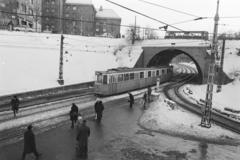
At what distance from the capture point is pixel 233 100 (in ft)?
100

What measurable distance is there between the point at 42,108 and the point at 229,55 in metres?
34.5

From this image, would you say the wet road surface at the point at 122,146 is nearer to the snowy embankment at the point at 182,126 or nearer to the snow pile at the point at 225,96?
the snowy embankment at the point at 182,126

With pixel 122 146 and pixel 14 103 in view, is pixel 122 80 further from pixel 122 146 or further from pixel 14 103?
pixel 122 146

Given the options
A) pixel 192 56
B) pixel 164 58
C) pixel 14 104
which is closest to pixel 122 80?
pixel 14 104

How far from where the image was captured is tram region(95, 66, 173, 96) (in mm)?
25891

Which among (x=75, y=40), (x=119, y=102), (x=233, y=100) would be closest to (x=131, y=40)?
(x=75, y=40)

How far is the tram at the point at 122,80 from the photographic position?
2589 cm

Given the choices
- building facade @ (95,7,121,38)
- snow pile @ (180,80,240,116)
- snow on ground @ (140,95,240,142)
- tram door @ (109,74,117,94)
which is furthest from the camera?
building facade @ (95,7,121,38)

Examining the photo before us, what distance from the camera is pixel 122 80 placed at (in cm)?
2809

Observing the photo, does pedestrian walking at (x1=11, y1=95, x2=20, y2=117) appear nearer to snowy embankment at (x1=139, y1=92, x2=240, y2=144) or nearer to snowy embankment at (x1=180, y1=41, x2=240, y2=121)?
snowy embankment at (x1=139, y1=92, x2=240, y2=144)

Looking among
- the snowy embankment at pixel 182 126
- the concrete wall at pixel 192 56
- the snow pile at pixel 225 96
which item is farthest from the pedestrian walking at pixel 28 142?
the concrete wall at pixel 192 56

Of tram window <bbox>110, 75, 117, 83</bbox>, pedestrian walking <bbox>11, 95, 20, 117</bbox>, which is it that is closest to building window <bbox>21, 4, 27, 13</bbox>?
tram window <bbox>110, 75, 117, 83</bbox>

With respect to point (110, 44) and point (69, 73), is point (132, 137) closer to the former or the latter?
point (69, 73)

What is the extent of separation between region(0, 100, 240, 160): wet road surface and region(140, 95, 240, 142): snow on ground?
1.12 metres
